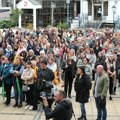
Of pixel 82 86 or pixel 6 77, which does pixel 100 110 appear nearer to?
pixel 82 86

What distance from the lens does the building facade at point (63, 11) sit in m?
60.2

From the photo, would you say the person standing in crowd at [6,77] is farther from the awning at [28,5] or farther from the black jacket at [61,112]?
the awning at [28,5]

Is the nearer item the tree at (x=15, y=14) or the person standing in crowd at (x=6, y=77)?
the person standing in crowd at (x=6, y=77)

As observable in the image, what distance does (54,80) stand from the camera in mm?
16359

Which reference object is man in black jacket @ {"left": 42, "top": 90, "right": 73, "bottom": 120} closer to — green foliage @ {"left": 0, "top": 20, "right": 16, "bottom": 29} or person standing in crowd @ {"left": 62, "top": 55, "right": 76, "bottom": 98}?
person standing in crowd @ {"left": 62, "top": 55, "right": 76, "bottom": 98}

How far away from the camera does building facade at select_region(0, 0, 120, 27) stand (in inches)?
2372

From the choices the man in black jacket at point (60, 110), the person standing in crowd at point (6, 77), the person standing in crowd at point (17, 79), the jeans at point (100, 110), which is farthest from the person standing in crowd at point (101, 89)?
the person standing in crowd at point (6, 77)

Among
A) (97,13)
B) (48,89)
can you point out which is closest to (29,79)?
(48,89)

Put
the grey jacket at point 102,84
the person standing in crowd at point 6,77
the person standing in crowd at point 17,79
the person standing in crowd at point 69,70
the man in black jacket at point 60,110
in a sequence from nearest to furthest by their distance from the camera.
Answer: the man in black jacket at point 60,110 < the grey jacket at point 102,84 < the person standing in crowd at point 17,79 < the person standing in crowd at point 6,77 < the person standing in crowd at point 69,70

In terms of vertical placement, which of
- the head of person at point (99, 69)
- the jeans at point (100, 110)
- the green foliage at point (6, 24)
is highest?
the green foliage at point (6, 24)

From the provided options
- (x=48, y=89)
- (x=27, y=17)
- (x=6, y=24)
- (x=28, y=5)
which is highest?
(x=28, y=5)

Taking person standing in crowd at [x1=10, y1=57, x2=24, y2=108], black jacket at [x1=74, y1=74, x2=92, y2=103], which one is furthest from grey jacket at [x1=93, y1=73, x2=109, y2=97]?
person standing in crowd at [x1=10, y1=57, x2=24, y2=108]

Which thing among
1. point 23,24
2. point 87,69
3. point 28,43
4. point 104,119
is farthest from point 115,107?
point 23,24

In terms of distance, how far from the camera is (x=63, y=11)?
62406 mm
